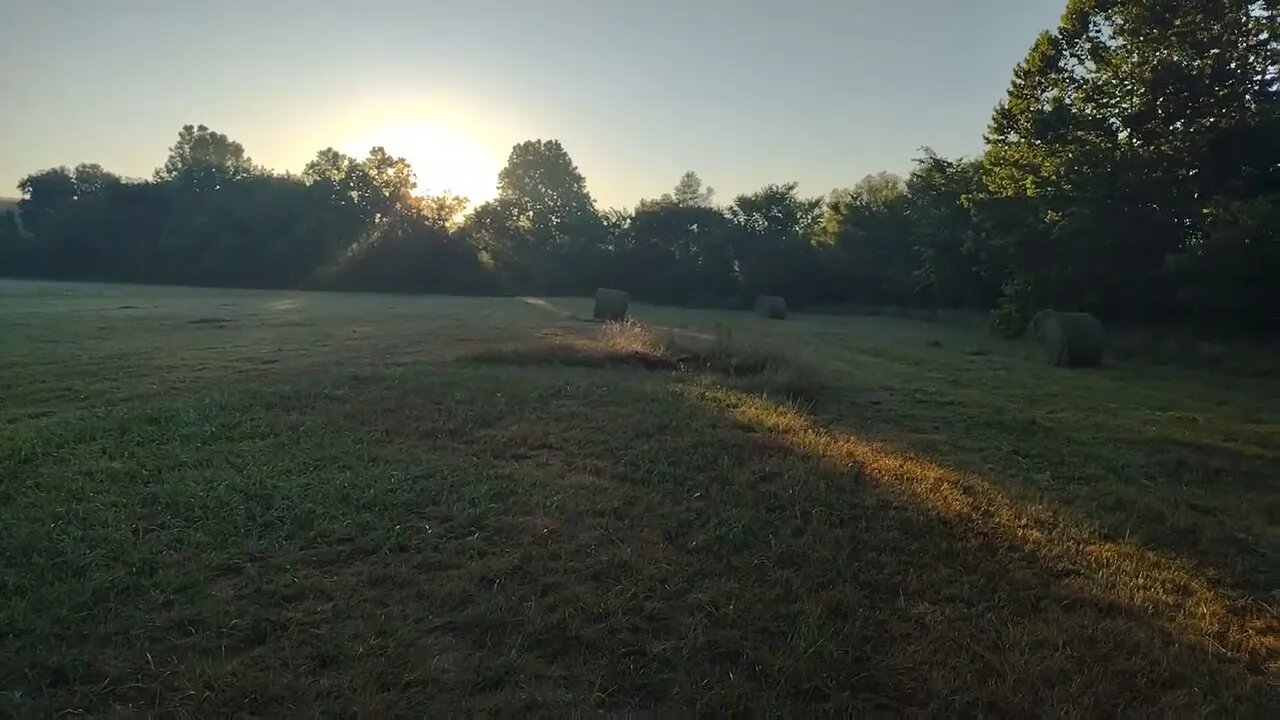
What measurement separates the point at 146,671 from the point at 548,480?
2.92 meters

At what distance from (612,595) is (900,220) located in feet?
117

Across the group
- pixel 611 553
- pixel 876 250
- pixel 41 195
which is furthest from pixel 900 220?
pixel 41 195

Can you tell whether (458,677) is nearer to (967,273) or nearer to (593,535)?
(593,535)

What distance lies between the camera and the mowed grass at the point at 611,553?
3338 millimetres

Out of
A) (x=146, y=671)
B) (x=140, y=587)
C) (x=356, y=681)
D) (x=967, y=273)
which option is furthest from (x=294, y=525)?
(x=967, y=273)

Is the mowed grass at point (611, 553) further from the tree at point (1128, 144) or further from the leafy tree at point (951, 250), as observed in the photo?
the leafy tree at point (951, 250)

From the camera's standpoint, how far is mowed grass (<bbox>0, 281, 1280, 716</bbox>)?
3.34 meters

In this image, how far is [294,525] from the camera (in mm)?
4816

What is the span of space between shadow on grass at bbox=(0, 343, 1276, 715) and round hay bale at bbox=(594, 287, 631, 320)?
676 inches

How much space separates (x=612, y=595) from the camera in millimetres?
4035

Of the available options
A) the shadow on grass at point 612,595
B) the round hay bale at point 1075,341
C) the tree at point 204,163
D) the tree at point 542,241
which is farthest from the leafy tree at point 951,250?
the tree at point 204,163

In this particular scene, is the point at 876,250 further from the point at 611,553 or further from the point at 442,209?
the point at 611,553

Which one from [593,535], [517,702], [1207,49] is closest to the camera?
[517,702]

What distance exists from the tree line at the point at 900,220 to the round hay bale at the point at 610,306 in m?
10.6
